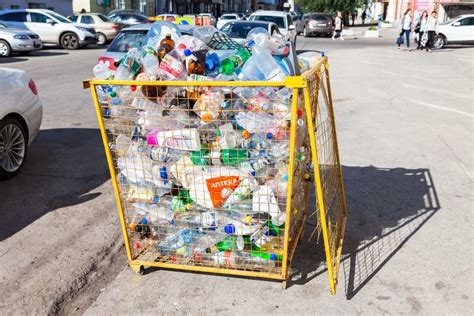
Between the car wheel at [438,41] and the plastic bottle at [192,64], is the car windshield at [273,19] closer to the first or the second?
the car wheel at [438,41]

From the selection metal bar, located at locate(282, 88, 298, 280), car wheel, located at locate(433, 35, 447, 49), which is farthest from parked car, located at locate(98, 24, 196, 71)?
car wheel, located at locate(433, 35, 447, 49)

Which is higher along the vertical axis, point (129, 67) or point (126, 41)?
point (129, 67)

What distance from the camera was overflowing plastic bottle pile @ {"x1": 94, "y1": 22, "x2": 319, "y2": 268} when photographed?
3.02m

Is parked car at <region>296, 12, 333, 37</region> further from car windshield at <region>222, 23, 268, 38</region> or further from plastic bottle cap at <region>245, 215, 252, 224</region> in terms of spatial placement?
plastic bottle cap at <region>245, 215, 252, 224</region>

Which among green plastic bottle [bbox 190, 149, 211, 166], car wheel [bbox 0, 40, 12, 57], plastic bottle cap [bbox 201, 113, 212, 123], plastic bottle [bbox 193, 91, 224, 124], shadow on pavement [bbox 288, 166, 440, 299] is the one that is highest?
plastic bottle [bbox 193, 91, 224, 124]

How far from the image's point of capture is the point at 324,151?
3.91 m

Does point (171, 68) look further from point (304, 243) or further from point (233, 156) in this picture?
point (304, 243)

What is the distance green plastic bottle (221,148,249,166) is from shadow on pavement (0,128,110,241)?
2321 millimetres

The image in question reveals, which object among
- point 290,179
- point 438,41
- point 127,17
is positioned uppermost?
point 127,17

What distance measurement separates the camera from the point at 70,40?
22.0m

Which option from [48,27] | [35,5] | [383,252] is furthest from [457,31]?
[35,5]

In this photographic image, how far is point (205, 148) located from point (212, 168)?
0.47 feet

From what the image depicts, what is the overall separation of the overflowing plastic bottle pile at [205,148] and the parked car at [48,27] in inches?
797

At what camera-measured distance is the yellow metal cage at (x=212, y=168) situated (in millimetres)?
2996
